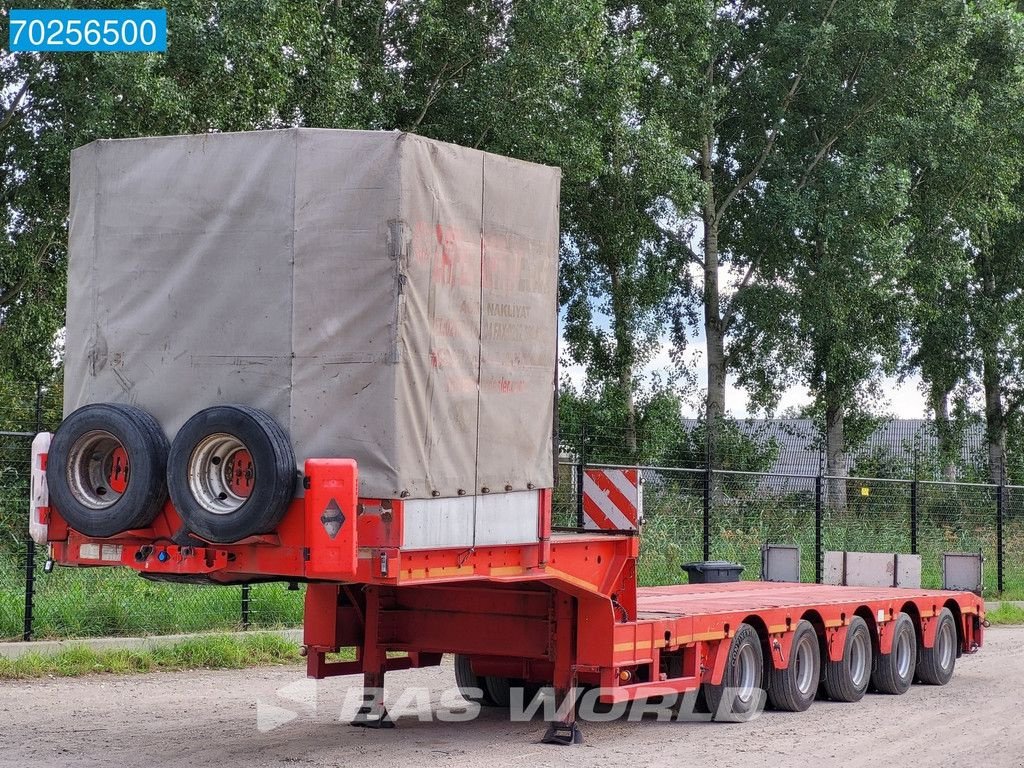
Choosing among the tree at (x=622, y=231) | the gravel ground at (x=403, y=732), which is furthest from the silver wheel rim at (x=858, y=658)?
the tree at (x=622, y=231)

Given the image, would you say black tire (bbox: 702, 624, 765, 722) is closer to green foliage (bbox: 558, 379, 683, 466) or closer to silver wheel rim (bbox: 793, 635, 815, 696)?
silver wheel rim (bbox: 793, 635, 815, 696)

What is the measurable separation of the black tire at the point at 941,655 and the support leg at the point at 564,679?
5.56 m

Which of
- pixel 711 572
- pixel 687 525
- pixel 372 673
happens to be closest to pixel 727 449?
pixel 687 525

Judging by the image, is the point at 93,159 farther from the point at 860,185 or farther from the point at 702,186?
the point at 860,185

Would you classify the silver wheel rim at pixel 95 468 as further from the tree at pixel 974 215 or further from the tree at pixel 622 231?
the tree at pixel 974 215

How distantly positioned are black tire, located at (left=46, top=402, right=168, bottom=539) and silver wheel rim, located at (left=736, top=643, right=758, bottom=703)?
17.4 ft

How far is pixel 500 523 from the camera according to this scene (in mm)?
9414

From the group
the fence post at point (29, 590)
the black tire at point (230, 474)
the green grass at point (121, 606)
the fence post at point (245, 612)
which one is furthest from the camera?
the fence post at point (245, 612)

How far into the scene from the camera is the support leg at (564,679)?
1035 cm

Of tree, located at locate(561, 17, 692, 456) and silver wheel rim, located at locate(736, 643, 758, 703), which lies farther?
tree, located at locate(561, 17, 692, 456)

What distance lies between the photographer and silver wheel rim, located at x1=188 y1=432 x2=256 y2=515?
8484mm

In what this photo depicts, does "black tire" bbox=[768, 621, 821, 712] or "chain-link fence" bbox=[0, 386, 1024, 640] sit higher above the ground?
"chain-link fence" bbox=[0, 386, 1024, 640]

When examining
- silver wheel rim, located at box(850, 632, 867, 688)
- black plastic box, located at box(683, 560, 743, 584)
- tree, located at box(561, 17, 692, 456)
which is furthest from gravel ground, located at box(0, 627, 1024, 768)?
tree, located at box(561, 17, 692, 456)

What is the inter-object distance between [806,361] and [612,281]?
582 cm
